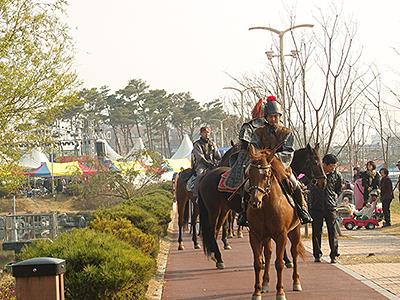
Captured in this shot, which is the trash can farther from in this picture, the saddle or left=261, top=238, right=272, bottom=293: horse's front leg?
the saddle

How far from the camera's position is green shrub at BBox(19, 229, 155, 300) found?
7.91m

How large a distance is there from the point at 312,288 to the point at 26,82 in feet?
27.5

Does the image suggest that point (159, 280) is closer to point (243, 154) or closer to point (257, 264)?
point (243, 154)

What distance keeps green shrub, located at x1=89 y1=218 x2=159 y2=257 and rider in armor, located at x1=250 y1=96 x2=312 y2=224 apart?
7.60ft

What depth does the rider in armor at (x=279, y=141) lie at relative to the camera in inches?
429

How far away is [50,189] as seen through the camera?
196 ft

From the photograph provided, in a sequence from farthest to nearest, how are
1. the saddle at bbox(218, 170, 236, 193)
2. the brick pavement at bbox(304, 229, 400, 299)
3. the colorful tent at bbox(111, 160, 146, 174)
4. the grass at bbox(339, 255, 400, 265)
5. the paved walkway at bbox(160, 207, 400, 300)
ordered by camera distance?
the colorful tent at bbox(111, 160, 146, 174) → the grass at bbox(339, 255, 400, 265) → the saddle at bbox(218, 170, 236, 193) → the brick pavement at bbox(304, 229, 400, 299) → the paved walkway at bbox(160, 207, 400, 300)

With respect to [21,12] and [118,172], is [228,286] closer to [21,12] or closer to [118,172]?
[21,12]

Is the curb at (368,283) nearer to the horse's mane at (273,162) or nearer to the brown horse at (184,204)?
the horse's mane at (273,162)

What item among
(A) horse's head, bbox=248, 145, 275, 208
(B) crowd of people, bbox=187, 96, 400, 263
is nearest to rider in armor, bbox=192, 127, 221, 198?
(B) crowd of people, bbox=187, 96, 400, 263

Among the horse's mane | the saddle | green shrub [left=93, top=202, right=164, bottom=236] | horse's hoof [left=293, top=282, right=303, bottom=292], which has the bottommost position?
horse's hoof [left=293, top=282, right=303, bottom=292]

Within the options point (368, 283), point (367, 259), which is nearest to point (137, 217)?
point (367, 259)

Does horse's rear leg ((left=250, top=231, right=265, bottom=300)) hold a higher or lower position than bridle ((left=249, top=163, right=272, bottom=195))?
lower

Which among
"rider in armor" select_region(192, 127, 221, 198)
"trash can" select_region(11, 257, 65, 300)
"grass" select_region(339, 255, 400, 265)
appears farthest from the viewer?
"rider in armor" select_region(192, 127, 221, 198)
